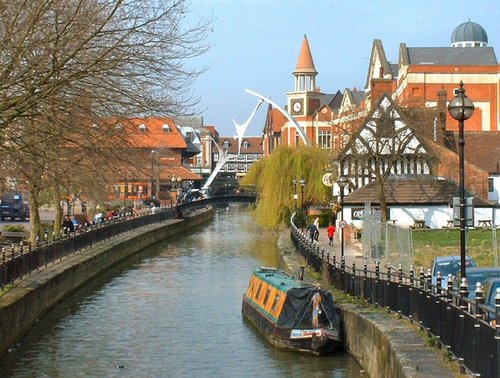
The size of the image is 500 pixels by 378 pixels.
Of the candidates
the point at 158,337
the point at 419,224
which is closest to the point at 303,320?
the point at 158,337

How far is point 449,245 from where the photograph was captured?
118 feet

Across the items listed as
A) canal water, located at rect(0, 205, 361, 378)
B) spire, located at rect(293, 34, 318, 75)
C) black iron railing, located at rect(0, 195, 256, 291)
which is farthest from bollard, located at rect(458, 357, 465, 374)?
spire, located at rect(293, 34, 318, 75)

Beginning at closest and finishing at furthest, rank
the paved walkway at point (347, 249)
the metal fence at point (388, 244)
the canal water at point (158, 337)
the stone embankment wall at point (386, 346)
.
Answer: the stone embankment wall at point (386, 346), the canal water at point (158, 337), the metal fence at point (388, 244), the paved walkway at point (347, 249)

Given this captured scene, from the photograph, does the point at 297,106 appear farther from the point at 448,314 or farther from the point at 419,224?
the point at 448,314

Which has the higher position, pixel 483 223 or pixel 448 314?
pixel 483 223

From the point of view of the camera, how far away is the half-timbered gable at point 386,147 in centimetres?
4872

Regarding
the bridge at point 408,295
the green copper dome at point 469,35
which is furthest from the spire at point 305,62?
the bridge at point 408,295

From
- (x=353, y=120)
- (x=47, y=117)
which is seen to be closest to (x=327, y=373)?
(x=47, y=117)

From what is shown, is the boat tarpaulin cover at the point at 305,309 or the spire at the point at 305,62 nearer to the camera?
the boat tarpaulin cover at the point at 305,309

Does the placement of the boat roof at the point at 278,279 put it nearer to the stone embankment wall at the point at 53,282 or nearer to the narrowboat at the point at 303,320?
the narrowboat at the point at 303,320

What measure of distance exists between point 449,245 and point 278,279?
1184 cm

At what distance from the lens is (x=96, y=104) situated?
68.0 feet

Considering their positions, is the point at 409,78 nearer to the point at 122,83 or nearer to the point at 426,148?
the point at 426,148

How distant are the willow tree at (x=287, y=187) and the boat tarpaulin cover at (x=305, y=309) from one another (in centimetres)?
4178
